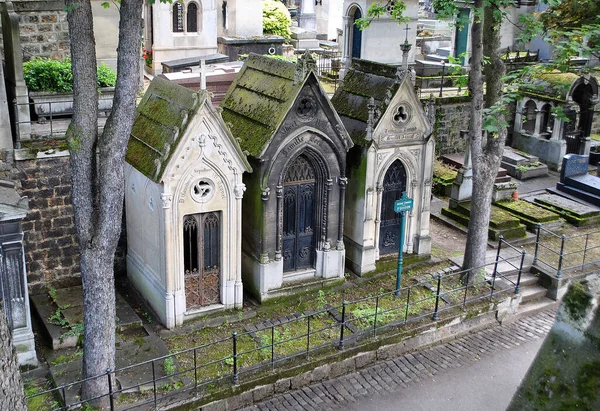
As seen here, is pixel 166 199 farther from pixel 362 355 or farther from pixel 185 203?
pixel 362 355

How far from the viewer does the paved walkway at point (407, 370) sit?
444 inches

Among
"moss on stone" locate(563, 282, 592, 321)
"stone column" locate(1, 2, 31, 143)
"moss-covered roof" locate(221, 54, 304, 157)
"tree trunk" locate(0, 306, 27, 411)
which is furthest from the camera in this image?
"stone column" locate(1, 2, 31, 143)

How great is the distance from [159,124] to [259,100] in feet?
7.12

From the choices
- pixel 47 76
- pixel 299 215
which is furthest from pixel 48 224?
pixel 299 215

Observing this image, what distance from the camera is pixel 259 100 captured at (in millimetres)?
13656

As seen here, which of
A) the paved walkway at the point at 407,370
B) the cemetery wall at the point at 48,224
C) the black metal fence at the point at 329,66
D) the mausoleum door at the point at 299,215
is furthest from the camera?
the black metal fence at the point at 329,66

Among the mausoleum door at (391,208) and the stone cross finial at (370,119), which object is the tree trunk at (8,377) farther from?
the mausoleum door at (391,208)

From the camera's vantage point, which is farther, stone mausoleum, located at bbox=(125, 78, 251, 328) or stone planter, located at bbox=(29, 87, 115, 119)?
stone planter, located at bbox=(29, 87, 115, 119)

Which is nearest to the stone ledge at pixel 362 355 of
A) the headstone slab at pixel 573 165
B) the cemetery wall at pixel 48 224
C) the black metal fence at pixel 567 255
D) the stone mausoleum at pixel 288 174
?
the black metal fence at pixel 567 255

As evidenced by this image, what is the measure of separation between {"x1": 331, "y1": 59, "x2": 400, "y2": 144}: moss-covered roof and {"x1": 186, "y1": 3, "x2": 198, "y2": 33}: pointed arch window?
13386 mm

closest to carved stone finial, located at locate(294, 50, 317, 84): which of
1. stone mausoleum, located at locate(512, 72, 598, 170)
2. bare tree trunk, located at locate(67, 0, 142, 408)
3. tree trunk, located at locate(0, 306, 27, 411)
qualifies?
bare tree trunk, located at locate(67, 0, 142, 408)

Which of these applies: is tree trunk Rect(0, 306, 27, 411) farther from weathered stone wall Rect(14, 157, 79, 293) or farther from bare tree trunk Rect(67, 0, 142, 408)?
weathered stone wall Rect(14, 157, 79, 293)

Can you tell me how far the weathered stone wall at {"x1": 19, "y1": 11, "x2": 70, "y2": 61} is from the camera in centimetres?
1614

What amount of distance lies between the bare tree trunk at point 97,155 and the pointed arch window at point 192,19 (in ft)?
61.1
